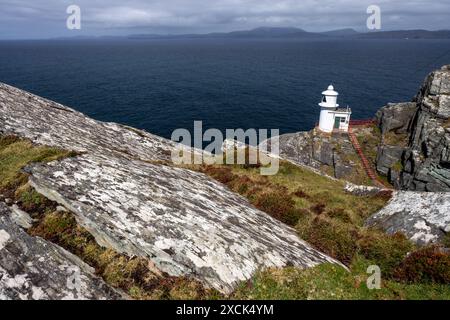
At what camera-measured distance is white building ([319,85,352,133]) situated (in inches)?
2711

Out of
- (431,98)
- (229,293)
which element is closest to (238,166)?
(229,293)

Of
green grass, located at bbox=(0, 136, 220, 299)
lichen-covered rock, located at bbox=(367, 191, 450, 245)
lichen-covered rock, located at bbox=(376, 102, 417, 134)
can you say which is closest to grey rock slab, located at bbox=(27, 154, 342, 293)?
green grass, located at bbox=(0, 136, 220, 299)

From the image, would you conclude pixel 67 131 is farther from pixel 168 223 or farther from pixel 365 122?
pixel 365 122

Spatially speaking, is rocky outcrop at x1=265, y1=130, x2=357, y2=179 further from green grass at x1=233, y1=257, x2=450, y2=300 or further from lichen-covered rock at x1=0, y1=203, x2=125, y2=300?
lichen-covered rock at x1=0, y1=203, x2=125, y2=300

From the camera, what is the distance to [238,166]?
83.3 feet

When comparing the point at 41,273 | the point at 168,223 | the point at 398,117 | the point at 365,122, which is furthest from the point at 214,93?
the point at 41,273

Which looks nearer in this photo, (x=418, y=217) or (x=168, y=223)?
Result: (x=168, y=223)

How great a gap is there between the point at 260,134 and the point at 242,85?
65.0m

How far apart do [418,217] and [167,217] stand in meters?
12.7

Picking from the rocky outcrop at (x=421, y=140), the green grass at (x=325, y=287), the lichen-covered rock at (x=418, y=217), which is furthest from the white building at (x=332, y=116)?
the green grass at (x=325, y=287)

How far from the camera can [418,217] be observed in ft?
52.9

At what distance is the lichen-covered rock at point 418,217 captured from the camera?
1490cm

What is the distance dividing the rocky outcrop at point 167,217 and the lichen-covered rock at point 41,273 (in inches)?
47.2
